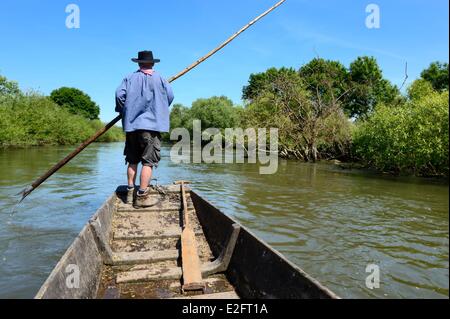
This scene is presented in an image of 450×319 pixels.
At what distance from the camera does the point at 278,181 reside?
1412 cm

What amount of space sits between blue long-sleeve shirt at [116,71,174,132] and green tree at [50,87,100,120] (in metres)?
72.6

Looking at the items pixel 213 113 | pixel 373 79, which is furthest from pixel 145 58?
pixel 213 113

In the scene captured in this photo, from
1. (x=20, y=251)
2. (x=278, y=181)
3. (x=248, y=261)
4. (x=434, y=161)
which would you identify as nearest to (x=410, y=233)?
(x=248, y=261)

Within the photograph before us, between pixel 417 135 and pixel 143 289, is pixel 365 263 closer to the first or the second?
pixel 143 289

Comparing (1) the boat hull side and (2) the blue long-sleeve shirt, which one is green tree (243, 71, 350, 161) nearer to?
(2) the blue long-sleeve shirt

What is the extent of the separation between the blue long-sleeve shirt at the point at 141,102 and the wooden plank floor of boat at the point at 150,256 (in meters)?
1.19

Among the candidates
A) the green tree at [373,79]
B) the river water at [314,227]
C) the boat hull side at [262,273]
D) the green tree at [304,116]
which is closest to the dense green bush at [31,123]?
the river water at [314,227]

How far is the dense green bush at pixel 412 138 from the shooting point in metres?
14.3

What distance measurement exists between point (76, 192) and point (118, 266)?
730 cm

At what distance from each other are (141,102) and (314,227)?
14.0ft

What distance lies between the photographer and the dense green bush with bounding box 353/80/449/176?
46.8 feet

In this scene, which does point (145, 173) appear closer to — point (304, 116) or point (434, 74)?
point (304, 116)

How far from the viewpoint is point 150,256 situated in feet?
12.7

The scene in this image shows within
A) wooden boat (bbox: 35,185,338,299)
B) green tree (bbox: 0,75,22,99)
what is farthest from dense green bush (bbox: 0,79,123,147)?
wooden boat (bbox: 35,185,338,299)
